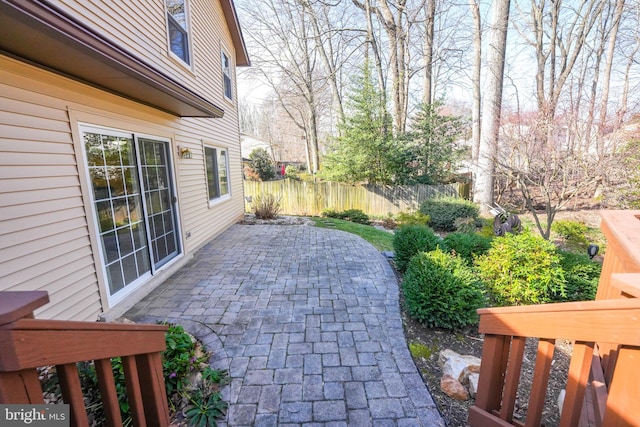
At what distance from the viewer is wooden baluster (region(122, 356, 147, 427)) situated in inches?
53.1

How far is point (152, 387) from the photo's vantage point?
5.16 ft

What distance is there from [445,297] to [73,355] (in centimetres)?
314

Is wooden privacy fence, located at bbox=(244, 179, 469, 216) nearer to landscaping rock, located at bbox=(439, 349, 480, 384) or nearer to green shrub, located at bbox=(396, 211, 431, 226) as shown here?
green shrub, located at bbox=(396, 211, 431, 226)

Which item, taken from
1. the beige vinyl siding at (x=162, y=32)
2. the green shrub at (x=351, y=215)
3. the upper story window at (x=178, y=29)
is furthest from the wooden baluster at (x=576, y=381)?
the green shrub at (x=351, y=215)

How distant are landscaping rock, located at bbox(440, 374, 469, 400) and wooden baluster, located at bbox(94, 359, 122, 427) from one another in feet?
7.43

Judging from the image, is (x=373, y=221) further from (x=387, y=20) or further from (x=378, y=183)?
(x=387, y=20)

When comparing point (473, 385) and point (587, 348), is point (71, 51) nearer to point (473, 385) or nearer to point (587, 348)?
point (587, 348)

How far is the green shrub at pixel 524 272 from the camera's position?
359cm

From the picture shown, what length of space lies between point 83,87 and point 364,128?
9.36 metres

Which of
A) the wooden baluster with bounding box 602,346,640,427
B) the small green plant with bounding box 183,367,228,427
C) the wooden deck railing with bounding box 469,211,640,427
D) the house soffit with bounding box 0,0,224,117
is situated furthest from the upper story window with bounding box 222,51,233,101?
the wooden baluster with bounding box 602,346,640,427

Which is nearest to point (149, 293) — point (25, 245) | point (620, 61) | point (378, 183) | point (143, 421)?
point (25, 245)

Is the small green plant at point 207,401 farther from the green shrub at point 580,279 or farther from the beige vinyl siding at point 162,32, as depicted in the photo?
the green shrub at point 580,279

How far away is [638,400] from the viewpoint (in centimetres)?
93

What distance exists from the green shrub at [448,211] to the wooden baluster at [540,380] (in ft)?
28.0
